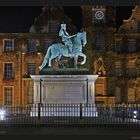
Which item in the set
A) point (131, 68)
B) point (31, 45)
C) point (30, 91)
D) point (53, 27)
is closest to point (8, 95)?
point (30, 91)

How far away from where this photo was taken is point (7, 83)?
208 ft

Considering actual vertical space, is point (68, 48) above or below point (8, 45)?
below

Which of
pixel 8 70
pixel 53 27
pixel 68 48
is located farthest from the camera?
pixel 53 27

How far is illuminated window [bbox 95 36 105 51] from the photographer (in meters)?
63.9

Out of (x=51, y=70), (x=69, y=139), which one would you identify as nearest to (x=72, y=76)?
(x=51, y=70)

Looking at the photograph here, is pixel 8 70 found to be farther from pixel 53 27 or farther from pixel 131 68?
pixel 131 68

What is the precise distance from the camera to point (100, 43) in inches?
2532

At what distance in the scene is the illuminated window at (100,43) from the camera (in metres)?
63.9

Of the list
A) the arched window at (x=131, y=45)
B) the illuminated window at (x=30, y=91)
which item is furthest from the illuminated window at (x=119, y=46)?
the illuminated window at (x=30, y=91)

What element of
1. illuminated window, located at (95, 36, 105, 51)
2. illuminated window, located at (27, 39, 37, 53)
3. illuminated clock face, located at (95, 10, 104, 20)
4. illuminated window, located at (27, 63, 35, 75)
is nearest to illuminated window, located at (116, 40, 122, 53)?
illuminated window, located at (95, 36, 105, 51)

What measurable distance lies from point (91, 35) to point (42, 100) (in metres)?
30.5

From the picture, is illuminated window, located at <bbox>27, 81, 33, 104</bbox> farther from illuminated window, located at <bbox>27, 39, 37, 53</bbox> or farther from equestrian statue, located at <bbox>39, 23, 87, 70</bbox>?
equestrian statue, located at <bbox>39, 23, 87, 70</bbox>

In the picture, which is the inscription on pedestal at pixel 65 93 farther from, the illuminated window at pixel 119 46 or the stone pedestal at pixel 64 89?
the illuminated window at pixel 119 46

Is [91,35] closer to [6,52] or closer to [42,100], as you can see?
[6,52]
